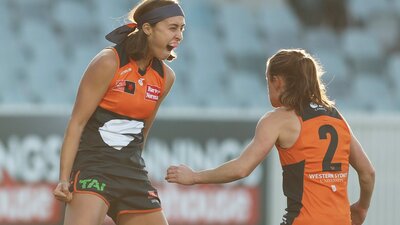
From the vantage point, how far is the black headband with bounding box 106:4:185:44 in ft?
20.1

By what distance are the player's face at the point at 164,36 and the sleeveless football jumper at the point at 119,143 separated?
0.48ft

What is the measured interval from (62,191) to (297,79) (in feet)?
4.89

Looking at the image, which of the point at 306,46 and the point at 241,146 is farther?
the point at 306,46

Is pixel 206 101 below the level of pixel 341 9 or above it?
below

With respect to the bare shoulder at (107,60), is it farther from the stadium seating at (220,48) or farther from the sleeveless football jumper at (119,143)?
the stadium seating at (220,48)

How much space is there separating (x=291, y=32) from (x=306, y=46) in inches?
10.2

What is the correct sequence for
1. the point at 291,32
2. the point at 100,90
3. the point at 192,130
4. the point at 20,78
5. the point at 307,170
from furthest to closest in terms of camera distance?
the point at 291,32, the point at 20,78, the point at 192,130, the point at 100,90, the point at 307,170

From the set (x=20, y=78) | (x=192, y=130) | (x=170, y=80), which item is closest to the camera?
(x=170, y=80)

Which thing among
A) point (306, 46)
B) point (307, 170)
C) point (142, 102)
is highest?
point (306, 46)

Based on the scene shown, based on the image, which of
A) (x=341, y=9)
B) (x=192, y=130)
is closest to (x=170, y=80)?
(x=192, y=130)

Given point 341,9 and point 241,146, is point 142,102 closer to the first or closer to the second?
point 241,146

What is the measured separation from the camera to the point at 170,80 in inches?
252

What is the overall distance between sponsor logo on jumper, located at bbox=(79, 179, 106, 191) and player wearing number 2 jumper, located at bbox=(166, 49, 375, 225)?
573mm

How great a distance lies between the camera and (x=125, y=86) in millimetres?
6074
